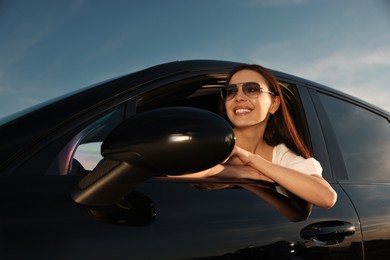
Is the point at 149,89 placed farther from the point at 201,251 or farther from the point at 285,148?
the point at 285,148

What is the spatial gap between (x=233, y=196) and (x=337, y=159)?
3.18ft

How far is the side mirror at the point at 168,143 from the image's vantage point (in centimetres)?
96

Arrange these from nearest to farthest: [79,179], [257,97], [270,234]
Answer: [79,179] < [270,234] < [257,97]

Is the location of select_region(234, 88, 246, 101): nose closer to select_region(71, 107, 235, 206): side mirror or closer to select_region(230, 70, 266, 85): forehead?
select_region(230, 70, 266, 85): forehead

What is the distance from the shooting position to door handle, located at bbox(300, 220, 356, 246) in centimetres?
165

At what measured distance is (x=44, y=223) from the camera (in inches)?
42.2

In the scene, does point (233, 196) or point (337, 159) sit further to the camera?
point (337, 159)

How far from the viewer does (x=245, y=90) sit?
6.72 ft

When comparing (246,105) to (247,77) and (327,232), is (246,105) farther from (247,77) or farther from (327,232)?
(327,232)

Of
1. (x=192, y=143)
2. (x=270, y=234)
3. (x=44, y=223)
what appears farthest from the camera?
(x=270, y=234)

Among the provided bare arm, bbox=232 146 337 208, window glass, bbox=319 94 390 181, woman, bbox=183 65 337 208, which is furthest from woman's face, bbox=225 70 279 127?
window glass, bbox=319 94 390 181

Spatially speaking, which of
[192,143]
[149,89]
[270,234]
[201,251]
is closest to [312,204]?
[270,234]

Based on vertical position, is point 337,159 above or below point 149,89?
below

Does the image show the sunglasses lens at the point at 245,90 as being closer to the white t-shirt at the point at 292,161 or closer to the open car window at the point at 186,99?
the open car window at the point at 186,99
